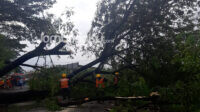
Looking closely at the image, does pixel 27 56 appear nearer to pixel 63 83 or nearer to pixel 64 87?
pixel 63 83

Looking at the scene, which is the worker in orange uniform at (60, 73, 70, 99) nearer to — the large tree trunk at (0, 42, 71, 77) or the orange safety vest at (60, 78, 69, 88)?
the orange safety vest at (60, 78, 69, 88)

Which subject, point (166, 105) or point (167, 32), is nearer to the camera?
point (166, 105)

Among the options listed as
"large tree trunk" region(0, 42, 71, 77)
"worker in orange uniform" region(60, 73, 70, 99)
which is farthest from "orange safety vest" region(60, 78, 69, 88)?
"large tree trunk" region(0, 42, 71, 77)

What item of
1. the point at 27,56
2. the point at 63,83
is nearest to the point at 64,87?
the point at 63,83

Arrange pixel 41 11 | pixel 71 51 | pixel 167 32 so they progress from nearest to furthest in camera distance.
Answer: pixel 167 32
pixel 71 51
pixel 41 11

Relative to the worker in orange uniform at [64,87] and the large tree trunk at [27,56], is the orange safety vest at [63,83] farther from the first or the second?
the large tree trunk at [27,56]

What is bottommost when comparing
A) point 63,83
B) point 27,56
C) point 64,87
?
point 64,87

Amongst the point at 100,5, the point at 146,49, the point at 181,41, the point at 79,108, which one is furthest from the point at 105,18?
the point at 181,41

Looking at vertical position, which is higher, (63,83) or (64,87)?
(63,83)

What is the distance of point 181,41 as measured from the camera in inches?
143

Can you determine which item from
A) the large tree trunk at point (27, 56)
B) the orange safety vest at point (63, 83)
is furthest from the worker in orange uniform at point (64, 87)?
the large tree trunk at point (27, 56)

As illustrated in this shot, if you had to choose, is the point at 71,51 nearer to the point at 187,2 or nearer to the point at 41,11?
the point at 41,11

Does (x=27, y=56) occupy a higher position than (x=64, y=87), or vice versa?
(x=27, y=56)

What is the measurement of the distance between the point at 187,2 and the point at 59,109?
248 inches
